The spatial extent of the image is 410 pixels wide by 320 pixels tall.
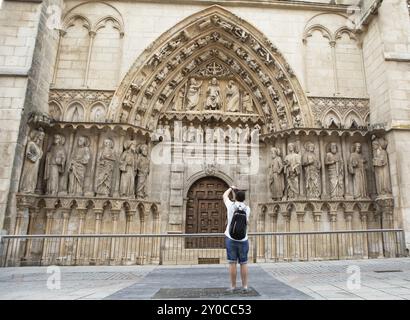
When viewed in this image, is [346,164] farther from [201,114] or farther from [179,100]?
[179,100]

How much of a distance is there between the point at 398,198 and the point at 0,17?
1163 centimetres

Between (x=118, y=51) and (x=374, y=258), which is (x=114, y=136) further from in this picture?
(x=374, y=258)

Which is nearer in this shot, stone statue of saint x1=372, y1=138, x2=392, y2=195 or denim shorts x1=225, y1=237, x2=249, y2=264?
denim shorts x1=225, y1=237, x2=249, y2=264

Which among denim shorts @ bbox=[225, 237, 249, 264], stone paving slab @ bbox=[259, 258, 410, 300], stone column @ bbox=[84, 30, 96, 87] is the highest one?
stone column @ bbox=[84, 30, 96, 87]

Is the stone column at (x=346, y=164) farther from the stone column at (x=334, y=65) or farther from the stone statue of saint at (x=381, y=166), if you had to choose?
the stone column at (x=334, y=65)

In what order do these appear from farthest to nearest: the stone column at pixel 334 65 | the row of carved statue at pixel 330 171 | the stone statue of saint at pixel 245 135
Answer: the stone statue of saint at pixel 245 135, the stone column at pixel 334 65, the row of carved statue at pixel 330 171

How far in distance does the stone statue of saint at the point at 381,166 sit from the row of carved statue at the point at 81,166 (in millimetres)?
6637

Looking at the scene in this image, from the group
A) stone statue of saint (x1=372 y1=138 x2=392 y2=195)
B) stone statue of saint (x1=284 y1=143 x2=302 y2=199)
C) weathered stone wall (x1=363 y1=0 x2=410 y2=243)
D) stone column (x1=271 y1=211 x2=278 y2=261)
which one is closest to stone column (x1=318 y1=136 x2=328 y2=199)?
stone statue of saint (x1=284 y1=143 x2=302 y2=199)

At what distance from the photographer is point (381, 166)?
8555 millimetres

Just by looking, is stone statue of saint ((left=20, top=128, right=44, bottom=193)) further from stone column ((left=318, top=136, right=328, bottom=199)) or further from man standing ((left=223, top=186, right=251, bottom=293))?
stone column ((left=318, top=136, right=328, bottom=199))

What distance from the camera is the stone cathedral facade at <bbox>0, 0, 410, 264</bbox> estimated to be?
26.8 ft

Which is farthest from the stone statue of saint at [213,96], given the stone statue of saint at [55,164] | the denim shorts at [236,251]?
the denim shorts at [236,251]

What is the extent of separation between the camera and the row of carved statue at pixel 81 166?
26.8ft

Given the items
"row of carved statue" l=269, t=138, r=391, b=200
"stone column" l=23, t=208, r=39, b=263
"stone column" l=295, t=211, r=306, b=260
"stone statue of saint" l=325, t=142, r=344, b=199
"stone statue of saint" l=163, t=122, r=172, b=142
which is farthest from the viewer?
"stone statue of saint" l=163, t=122, r=172, b=142
